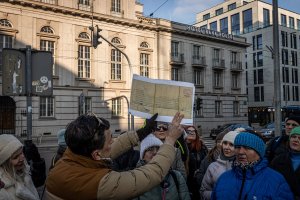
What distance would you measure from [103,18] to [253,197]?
29.5 m

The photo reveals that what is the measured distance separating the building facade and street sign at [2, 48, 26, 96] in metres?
18.3

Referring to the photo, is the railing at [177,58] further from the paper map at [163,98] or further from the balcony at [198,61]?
the paper map at [163,98]

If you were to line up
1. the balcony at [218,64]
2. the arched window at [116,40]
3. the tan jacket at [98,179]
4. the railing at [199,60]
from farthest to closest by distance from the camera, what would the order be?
the balcony at [218,64]
the railing at [199,60]
the arched window at [116,40]
the tan jacket at [98,179]

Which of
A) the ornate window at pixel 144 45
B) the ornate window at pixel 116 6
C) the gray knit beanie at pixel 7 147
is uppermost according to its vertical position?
the ornate window at pixel 116 6

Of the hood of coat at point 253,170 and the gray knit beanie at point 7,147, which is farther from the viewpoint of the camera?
the gray knit beanie at point 7,147

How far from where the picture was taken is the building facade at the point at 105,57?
26.1 m

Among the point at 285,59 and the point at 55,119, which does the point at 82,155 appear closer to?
the point at 55,119

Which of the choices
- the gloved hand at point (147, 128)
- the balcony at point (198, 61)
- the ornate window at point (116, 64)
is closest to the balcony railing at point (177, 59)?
the balcony at point (198, 61)

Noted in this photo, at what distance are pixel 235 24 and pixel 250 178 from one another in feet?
212

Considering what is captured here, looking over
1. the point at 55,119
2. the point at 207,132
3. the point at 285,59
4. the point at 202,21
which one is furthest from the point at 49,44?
the point at 202,21

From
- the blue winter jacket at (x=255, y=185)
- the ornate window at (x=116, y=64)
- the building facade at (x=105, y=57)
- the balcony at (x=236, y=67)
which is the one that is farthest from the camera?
the balcony at (x=236, y=67)

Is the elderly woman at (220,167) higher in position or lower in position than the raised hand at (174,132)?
lower

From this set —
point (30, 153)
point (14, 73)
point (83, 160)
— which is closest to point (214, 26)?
point (14, 73)

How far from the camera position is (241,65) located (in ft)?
140
